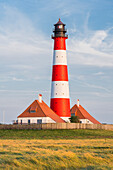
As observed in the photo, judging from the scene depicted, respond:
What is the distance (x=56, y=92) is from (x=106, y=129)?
14.1 meters

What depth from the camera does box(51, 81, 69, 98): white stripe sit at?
6812cm

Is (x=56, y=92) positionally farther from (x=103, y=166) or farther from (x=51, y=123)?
(x=103, y=166)

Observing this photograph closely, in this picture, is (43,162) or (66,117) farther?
(66,117)

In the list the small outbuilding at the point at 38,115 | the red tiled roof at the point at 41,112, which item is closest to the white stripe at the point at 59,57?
the small outbuilding at the point at 38,115

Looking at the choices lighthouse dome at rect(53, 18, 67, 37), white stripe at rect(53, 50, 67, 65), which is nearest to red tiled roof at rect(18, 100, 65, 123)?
white stripe at rect(53, 50, 67, 65)

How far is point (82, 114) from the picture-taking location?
79500 mm

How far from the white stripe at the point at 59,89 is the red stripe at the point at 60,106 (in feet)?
2.75

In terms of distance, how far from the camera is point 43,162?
19.6 metres

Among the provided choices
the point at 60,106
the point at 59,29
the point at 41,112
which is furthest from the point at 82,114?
the point at 59,29

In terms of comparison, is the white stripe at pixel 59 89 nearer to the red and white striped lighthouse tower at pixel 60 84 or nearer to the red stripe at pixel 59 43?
the red and white striped lighthouse tower at pixel 60 84

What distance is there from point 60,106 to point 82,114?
12.7m

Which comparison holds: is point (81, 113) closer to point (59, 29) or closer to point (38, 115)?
point (38, 115)

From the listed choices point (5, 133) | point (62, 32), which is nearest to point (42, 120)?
point (5, 133)

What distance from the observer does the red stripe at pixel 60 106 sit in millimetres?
68188
